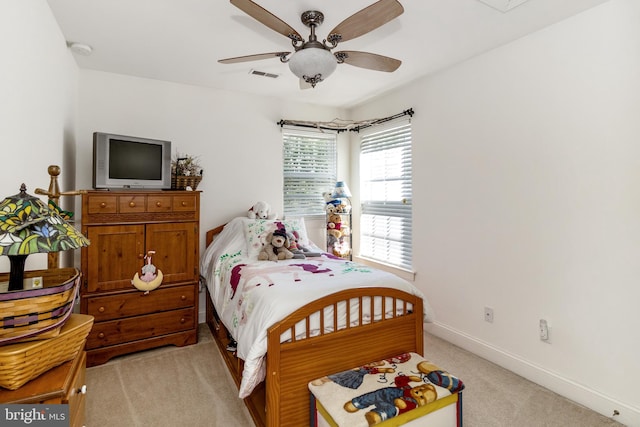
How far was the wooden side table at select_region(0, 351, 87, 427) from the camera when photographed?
0.83 metres

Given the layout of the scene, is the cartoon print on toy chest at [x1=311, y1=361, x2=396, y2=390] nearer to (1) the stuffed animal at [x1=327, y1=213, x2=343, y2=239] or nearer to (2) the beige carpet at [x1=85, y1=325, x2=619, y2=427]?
(2) the beige carpet at [x1=85, y1=325, x2=619, y2=427]

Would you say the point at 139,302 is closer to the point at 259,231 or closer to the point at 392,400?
the point at 259,231

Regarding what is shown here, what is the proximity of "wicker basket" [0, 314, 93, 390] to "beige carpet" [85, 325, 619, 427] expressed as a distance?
1199mm

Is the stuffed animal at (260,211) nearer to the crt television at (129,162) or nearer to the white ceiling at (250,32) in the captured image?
the crt television at (129,162)

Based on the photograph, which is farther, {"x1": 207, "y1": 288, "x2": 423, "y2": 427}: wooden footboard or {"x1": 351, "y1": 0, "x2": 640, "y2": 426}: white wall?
{"x1": 351, "y1": 0, "x2": 640, "y2": 426}: white wall

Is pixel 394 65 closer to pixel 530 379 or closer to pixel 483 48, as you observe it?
pixel 483 48

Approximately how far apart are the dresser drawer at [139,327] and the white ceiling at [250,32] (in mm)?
2246

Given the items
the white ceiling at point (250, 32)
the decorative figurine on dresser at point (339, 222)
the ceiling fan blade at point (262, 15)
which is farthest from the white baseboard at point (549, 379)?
the ceiling fan blade at point (262, 15)

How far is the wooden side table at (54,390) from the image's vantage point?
32.5 inches

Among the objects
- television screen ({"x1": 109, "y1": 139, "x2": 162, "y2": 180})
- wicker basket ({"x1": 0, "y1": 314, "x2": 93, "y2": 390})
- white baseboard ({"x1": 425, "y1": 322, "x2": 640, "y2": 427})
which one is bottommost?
white baseboard ({"x1": 425, "y1": 322, "x2": 640, "y2": 427})

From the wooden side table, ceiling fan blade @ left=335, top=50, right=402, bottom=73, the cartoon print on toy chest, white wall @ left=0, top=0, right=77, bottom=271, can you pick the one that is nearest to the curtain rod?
ceiling fan blade @ left=335, top=50, right=402, bottom=73

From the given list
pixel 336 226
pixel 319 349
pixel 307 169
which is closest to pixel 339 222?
pixel 336 226

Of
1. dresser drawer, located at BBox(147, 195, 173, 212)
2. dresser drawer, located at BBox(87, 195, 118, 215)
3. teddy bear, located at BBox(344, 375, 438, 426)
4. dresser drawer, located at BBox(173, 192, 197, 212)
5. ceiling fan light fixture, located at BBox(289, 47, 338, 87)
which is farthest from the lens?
dresser drawer, located at BBox(173, 192, 197, 212)

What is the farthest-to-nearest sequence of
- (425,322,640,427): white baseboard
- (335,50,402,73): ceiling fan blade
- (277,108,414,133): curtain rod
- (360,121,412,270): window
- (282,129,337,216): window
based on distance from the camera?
(282,129,337,216): window < (277,108,414,133): curtain rod < (360,121,412,270): window < (335,50,402,73): ceiling fan blade < (425,322,640,427): white baseboard
